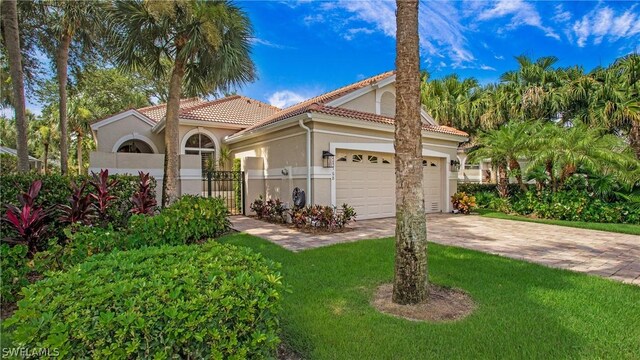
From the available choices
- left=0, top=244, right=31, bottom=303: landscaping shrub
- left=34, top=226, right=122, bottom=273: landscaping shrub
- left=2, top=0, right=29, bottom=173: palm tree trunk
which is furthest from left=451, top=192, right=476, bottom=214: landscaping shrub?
left=2, top=0, right=29, bottom=173: palm tree trunk

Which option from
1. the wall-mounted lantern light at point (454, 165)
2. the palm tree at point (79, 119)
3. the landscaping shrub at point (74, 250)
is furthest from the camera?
the palm tree at point (79, 119)

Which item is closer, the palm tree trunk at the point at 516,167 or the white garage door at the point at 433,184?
the palm tree trunk at the point at 516,167

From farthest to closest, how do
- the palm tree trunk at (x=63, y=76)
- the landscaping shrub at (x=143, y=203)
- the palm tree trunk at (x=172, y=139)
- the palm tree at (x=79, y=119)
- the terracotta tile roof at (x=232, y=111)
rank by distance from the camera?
the palm tree at (x=79, y=119) → the terracotta tile roof at (x=232, y=111) → the palm tree trunk at (x=63, y=76) → the palm tree trunk at (x=172, y=139) → the landscaping shrub at (x=143, y=203)

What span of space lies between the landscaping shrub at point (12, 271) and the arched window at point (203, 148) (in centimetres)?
1255

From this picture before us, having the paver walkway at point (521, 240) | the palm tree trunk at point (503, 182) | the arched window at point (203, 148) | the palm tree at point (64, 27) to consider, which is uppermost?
the palm tree at point (64, 27)

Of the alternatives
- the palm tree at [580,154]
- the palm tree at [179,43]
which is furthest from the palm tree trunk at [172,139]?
the palm tree at [580,154]

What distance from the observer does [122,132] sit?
16.8m

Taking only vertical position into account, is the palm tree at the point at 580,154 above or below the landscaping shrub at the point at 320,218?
above

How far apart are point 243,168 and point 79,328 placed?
12.1 metres

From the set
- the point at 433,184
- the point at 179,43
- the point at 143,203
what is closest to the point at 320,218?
the point at 143,203

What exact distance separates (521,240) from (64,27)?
16.4 metres

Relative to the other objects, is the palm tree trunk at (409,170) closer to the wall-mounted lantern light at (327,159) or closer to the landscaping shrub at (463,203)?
the wall-mounted lantern light at (327,159)

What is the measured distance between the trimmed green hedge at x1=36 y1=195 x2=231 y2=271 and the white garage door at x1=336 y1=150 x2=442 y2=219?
4.64 metres

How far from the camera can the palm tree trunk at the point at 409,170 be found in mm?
4234
